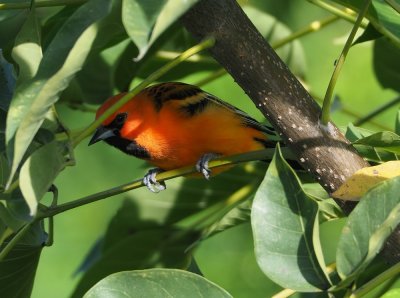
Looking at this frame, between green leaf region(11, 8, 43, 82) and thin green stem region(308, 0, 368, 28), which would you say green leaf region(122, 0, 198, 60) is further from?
thin green stem region(308, 0, 368, 28)

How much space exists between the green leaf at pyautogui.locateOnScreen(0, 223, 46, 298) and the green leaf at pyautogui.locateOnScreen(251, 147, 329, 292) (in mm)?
470

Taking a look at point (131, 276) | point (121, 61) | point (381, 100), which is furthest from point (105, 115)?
point (381, 100)

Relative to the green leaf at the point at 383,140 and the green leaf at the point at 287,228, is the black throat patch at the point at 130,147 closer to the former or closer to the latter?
the green leaf at the point at 383,140

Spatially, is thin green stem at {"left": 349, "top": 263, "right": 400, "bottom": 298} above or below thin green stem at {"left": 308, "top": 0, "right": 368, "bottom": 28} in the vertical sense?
below

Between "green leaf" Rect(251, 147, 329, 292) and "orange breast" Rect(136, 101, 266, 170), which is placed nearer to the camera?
"green leaf" Rect(251, 147, 329, 292)

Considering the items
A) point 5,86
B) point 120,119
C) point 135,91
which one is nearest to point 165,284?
point 135,91

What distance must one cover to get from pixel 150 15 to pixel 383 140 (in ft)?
1.73

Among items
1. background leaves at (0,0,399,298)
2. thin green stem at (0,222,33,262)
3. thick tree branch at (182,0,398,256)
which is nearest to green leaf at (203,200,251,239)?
background leaves at (0,0,399,298)

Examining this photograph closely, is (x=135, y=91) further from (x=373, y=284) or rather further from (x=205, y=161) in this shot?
(x=205, y=161)

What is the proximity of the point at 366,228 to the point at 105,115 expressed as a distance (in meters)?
0.36

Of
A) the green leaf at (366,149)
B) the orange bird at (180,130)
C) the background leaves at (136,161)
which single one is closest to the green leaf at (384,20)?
the background leaves at (136,161)

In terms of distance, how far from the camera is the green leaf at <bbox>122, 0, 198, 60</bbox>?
2.85ft

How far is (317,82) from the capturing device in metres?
4.36

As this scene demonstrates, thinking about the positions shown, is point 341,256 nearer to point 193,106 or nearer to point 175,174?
point 175,174
